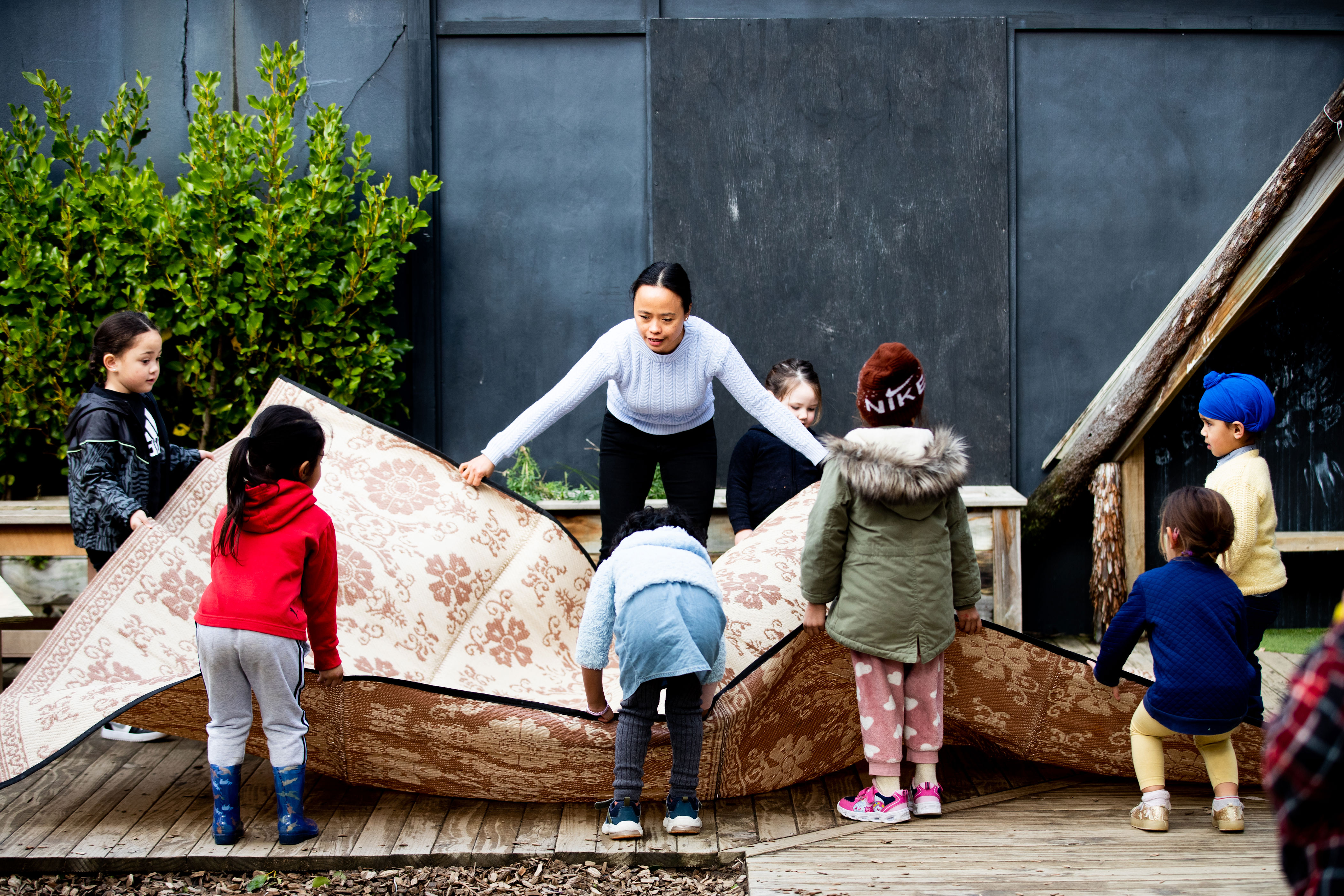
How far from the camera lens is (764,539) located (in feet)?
11.1

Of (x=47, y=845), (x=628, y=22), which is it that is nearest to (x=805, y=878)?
(x=47, y=845)

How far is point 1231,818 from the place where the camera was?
2717 millimetres

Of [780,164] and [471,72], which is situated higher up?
[471,72]

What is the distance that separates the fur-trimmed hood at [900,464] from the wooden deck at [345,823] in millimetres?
891

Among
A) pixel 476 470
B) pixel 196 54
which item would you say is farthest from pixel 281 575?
pixel 196 54

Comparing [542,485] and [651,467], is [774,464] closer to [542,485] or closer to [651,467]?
[651,467]

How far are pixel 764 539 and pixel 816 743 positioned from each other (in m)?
0.68

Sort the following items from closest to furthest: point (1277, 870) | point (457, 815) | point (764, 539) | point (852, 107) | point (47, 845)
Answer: point (1277, 870) → point (47, 845) → point (457, 815) → point (764, 539) → point (852, 107)

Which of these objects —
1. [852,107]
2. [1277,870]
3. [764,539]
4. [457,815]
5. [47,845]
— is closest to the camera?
[1277,870]

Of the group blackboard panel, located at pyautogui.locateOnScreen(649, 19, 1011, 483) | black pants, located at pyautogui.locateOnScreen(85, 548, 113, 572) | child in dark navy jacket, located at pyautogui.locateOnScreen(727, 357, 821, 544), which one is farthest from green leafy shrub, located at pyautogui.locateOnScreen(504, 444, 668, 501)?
black pants, located at pyautogui.locateOnScreen(85, 548, 113, 572)

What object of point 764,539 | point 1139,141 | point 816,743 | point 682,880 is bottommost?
point 682,880

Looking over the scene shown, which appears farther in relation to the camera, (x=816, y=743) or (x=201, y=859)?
(x=816, y=743)

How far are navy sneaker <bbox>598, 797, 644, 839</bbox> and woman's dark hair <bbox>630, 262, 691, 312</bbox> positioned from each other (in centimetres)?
149

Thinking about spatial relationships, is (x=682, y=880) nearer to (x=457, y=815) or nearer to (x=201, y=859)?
(x=457, y=815)
